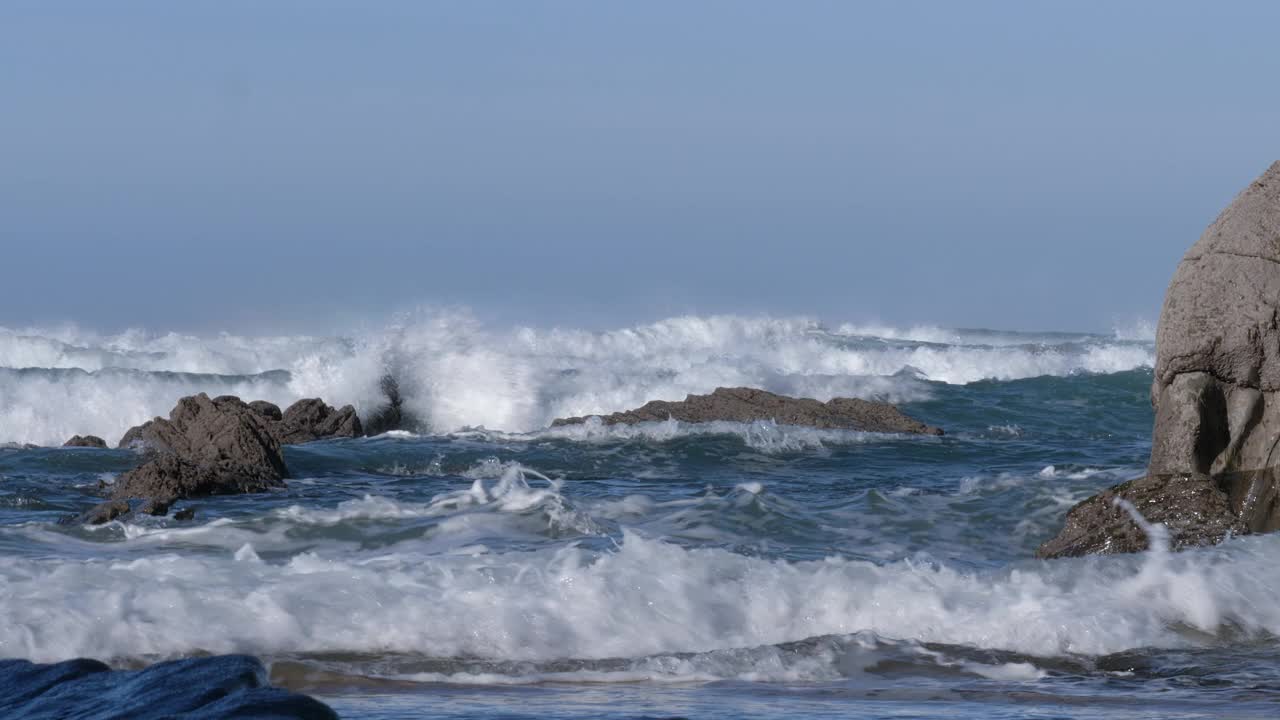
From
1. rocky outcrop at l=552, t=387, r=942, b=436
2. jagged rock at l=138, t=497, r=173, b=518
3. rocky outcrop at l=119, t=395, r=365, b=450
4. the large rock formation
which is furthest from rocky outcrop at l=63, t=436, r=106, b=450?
the large rock formation

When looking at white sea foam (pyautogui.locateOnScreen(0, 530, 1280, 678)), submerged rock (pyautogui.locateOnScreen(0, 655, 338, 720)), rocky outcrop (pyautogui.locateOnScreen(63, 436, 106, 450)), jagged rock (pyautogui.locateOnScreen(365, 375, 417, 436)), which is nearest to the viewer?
submerged rock (pyautogui.locateOnScreen(0, 655, 338, 720))

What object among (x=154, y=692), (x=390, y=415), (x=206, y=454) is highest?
(x=390, y=415)

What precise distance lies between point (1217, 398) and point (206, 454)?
6.67 meters

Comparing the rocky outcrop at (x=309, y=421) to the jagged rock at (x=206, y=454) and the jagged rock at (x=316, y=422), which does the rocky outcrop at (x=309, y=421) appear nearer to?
the jagged rock at (x=316, y=422)

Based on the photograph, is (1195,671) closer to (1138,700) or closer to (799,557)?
(1138,700)

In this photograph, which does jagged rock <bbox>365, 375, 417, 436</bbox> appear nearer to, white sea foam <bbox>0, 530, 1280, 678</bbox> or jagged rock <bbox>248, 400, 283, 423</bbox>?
jagged rock <bbox>248, 400, 283, 423</bbox>

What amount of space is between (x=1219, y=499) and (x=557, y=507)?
11.7 feet

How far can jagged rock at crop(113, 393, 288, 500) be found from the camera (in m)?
9.77

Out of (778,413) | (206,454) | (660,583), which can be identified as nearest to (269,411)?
(206,454)

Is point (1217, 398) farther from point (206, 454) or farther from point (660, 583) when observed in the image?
point (206, 454)

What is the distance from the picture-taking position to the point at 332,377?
19734 mm

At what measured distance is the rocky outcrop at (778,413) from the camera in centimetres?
1473

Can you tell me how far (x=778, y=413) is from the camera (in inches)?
586

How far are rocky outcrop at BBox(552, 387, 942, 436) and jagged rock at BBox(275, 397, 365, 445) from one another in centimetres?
212
